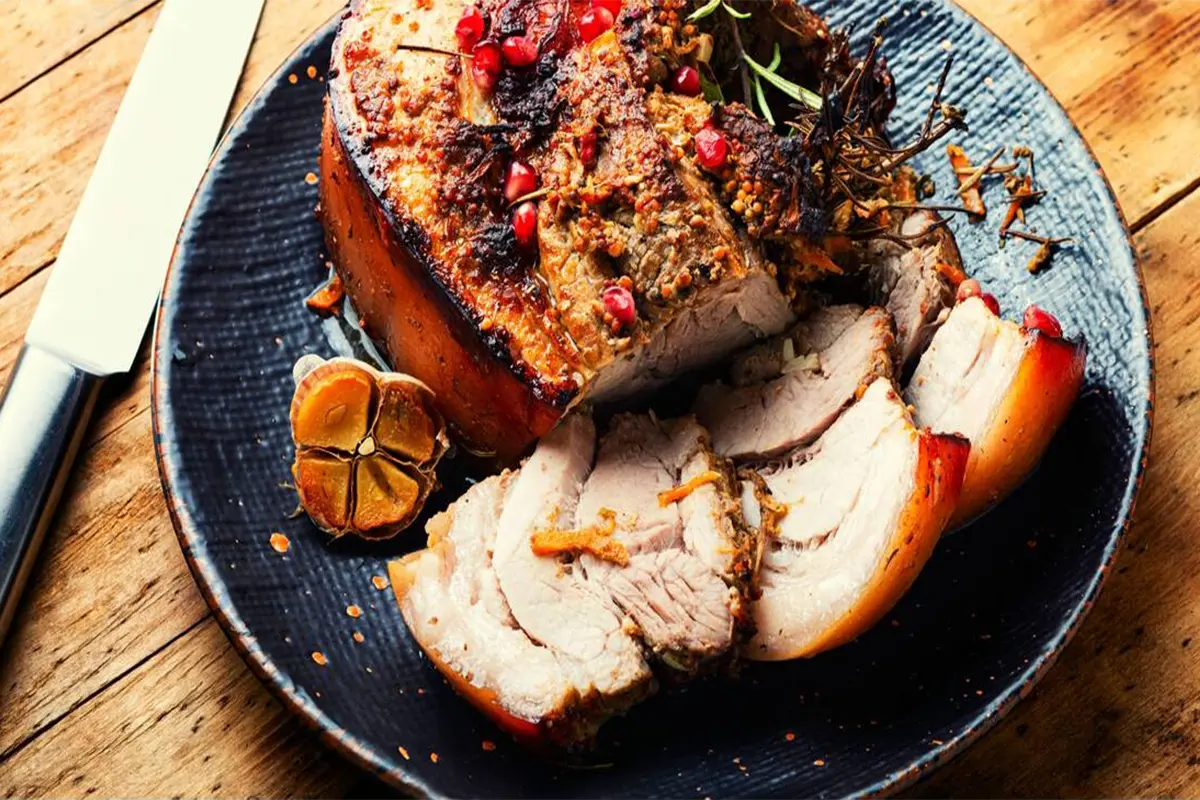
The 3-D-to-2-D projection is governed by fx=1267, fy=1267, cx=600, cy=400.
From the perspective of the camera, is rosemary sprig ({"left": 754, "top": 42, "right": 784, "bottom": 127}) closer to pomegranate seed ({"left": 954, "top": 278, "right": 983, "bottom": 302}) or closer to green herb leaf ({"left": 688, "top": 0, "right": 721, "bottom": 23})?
green herb leaf ({"left": 688, "top": 0, "right": 721, "bottom": 23})

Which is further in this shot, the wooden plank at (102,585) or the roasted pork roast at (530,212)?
the wooden plank at (102,585)

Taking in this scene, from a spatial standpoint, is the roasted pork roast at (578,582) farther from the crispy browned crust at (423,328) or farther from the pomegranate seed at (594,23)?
the pomegranate seed at (594,23)

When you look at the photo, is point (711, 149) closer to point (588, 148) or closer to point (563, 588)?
point (588, 148)

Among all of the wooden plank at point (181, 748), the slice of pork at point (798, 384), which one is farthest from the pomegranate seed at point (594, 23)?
the wooden plank at point (181, 748)

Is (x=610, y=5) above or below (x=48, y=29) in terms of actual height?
below

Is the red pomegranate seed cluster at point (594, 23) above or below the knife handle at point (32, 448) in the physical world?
above

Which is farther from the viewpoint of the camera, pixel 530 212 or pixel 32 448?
pixel 32 448

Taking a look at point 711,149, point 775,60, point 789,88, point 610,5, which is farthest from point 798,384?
point 610,5

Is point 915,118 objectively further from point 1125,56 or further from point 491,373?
point 491,373
